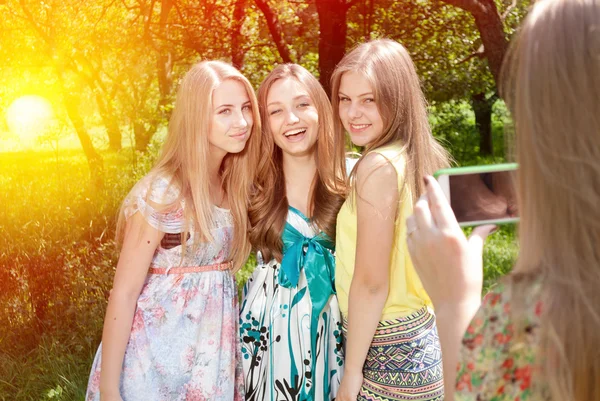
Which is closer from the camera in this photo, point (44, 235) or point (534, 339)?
point (534, 339)

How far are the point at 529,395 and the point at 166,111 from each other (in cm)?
522

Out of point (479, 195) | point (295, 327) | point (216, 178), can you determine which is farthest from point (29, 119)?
point (479, 195)

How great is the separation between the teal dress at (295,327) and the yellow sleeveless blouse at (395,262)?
0.38ft

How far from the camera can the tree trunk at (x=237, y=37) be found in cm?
554

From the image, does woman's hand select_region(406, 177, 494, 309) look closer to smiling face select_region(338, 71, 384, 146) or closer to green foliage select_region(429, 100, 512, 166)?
→ smiling face select_region(338, 71, 384, 146)

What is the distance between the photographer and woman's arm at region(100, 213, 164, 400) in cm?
244

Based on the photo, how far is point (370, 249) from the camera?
2.10 metres

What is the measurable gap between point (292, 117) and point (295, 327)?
2.65 ft

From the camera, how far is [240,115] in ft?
8.79

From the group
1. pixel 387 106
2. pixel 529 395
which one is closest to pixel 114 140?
pixel 387 106

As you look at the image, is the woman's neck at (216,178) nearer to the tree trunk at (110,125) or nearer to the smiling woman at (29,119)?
the smiling woman at (29,119)

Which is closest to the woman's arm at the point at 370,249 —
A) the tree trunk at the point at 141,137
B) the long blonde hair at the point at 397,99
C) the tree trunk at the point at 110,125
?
the long blonde hair at the point at 397,99

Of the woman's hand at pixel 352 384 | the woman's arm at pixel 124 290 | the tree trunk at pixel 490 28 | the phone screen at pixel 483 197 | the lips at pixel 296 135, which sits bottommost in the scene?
the woman's hand at pixel 352 384

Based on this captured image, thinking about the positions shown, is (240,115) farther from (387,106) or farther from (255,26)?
(255,26)
